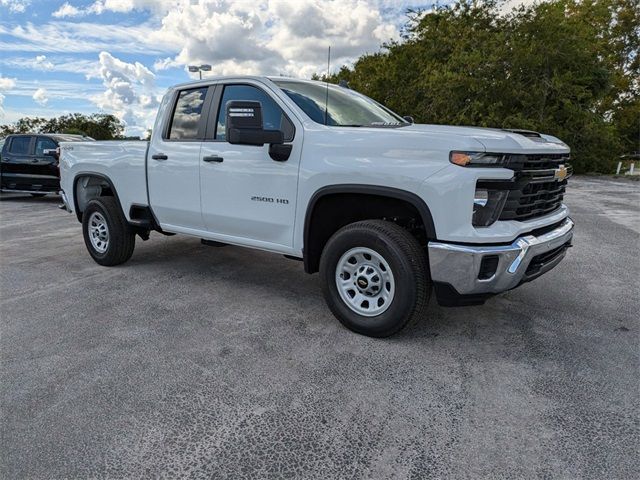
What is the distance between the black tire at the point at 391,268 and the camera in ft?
10.7

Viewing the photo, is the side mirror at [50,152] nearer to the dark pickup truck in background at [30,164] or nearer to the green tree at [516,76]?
the dark pickup truck in background at [30,164]

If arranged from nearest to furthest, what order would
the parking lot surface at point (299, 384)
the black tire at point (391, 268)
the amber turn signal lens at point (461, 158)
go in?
the parking lot surface at point (299, 384), the amber turn signal lens at point (461, 158), the black tire at point (391, 268)

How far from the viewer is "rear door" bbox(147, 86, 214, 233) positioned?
4570 mm

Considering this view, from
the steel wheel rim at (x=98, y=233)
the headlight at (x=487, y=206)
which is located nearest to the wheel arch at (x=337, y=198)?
the headlight at (x=487, y=206)

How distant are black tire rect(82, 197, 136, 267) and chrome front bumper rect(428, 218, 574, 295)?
3818mm

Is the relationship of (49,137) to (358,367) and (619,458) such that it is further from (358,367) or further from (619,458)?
(619,458)

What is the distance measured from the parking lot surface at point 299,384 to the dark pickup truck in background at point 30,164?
25.8ft

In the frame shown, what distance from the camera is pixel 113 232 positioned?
5438 mm

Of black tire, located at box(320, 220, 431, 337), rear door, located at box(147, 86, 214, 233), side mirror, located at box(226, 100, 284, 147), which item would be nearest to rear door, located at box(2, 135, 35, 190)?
rear door, located at box(147, 86, 214, 233)

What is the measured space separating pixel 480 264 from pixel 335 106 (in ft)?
6.57

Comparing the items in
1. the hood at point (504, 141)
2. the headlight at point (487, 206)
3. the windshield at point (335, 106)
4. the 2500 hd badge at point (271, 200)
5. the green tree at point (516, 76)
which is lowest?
the 2500 hd badge at point (271, 200)

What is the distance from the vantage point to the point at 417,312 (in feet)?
11.0

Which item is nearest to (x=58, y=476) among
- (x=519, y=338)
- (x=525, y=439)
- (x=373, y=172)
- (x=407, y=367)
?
(x=407, y=367)

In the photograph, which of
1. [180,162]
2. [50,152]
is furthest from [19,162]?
[180,162]
